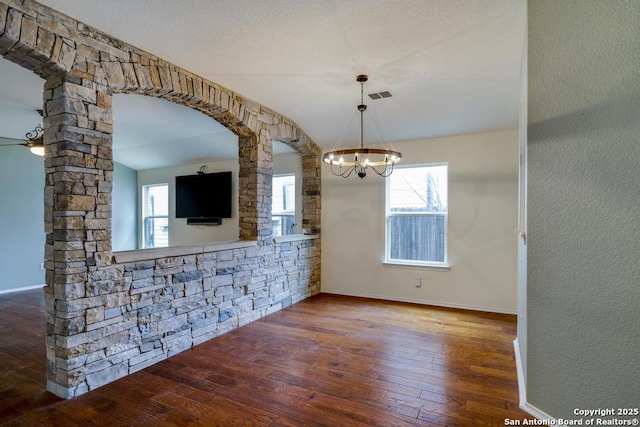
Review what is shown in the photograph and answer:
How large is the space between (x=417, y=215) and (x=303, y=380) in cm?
309

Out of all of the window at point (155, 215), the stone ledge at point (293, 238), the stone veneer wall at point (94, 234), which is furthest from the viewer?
the window at point (155, 215)

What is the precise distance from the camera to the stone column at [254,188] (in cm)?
420

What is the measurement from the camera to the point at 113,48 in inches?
105

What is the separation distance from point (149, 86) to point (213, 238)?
4299mm

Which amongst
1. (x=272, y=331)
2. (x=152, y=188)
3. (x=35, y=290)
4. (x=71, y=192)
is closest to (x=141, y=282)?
(x=71, y=192)

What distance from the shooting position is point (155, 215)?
775cm

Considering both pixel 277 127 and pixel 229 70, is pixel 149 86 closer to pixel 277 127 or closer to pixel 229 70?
pixel 229 70

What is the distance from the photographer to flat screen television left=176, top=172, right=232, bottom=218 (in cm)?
657

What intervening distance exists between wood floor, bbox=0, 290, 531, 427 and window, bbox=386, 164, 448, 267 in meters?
1.18

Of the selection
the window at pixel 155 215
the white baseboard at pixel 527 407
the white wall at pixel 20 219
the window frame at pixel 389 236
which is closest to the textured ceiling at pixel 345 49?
the window frame at pixel 389 236

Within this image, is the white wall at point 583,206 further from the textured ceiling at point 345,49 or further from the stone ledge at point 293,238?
the stone ledge at point 293,238

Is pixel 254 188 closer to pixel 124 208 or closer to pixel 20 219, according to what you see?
pixel 20 219

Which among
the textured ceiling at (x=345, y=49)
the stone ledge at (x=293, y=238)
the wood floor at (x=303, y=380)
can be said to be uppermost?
the textured ceiling at (x=345, y=49)

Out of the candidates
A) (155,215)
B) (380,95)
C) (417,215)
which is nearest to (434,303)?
(417,215)
